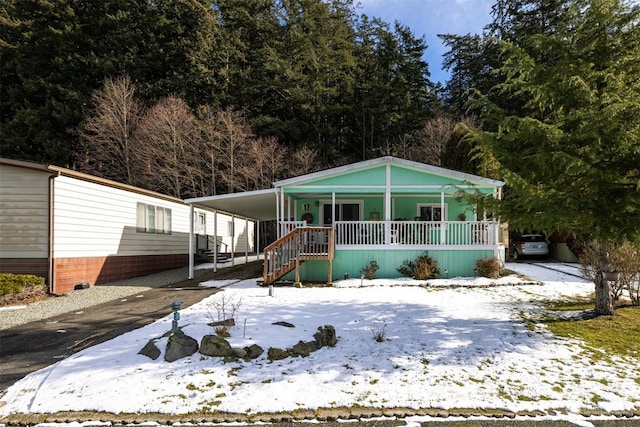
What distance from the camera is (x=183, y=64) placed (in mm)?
24750

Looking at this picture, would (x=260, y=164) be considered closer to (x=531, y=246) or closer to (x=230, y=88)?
(x=230, y=88)

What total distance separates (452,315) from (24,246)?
35.1 feet

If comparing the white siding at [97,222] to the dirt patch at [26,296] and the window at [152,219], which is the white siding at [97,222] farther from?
the dirt patch at [26,296]

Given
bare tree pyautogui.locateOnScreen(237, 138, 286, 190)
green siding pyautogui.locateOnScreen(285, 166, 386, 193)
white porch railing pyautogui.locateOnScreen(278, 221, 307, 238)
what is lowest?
white porch railing pyautogui.locateOnScreen(278, 221, 307, 238)

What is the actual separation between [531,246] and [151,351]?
16452mm

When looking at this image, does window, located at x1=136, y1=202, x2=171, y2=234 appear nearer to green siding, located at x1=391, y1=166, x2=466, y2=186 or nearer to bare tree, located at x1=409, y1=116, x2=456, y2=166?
green siding, located at x1=391, y1=166, x2=466, y2=186

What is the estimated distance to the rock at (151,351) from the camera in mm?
4511

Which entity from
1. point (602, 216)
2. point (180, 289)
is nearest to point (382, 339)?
point (602, 216)

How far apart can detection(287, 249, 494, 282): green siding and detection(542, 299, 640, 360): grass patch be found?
3957 mm

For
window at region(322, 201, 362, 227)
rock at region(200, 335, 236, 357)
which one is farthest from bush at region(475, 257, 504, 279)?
rock at region(200, 335, 236, 357)

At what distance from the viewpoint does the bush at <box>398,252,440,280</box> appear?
33.8ft

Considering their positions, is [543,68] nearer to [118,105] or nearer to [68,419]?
[68,419]

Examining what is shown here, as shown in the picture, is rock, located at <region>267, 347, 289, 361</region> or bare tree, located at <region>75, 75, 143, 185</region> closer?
rock, located at <region>267, 347, 289, 361</region>

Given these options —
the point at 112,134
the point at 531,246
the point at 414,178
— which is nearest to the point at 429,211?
the point at 414,178
